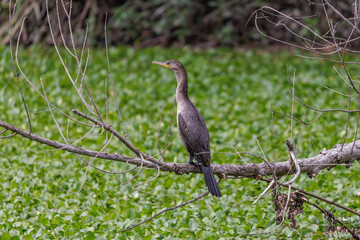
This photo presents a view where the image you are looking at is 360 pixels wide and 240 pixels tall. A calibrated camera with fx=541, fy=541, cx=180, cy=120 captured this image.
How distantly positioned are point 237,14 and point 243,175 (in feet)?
26.4

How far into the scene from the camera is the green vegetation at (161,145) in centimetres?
489

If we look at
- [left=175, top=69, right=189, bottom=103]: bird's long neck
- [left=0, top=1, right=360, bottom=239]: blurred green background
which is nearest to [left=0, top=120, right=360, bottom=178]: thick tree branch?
[left=0, top=1, right=360, bottom=239]: blurred green background

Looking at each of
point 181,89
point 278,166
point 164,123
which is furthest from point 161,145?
point 278,166

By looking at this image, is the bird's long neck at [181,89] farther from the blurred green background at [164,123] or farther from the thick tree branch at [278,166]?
the blurred green background at [164,123]

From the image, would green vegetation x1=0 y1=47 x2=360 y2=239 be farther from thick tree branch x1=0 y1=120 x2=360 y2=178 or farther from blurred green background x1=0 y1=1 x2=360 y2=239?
thick tree branch x1=0 y1=120 x2=360 y2=178

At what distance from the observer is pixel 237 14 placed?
11.8m

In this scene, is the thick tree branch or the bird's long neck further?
the bird's long neck

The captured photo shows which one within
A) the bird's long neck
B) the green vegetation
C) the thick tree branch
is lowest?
the green vegetation

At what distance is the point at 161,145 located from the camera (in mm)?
7219

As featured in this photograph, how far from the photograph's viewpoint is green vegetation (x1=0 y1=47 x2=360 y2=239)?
4891mm

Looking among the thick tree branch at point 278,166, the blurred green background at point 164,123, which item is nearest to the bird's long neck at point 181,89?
the thick tree branch at point 278,166

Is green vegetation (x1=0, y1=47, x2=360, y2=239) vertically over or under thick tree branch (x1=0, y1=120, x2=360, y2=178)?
under

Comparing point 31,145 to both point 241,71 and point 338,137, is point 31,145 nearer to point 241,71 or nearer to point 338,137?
point 338,137

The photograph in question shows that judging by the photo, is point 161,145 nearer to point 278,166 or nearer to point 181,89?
point 181,89
